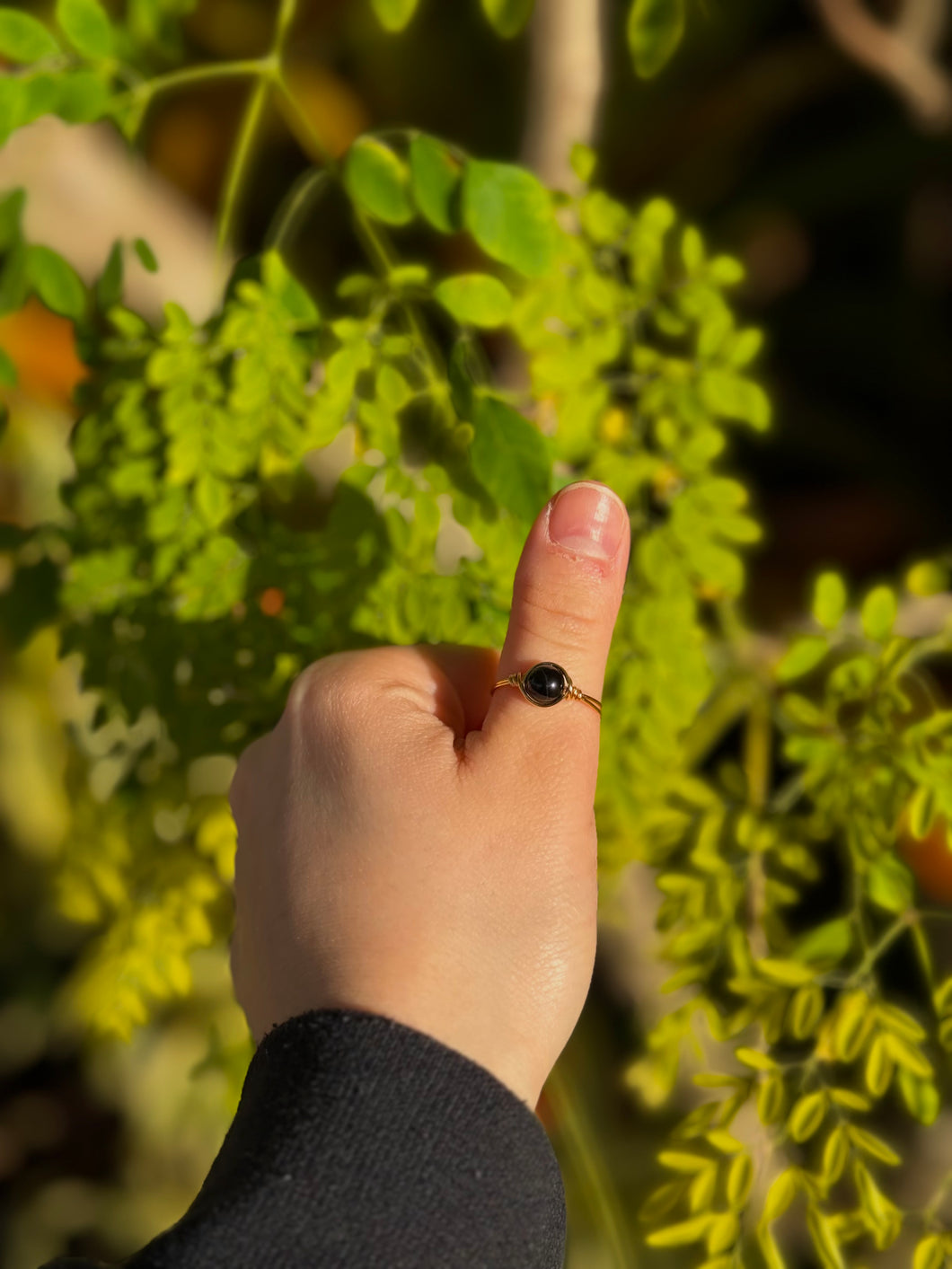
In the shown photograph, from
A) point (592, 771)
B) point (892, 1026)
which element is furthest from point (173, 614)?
point (892, 1026)

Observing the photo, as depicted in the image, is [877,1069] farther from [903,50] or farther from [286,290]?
[903,50]

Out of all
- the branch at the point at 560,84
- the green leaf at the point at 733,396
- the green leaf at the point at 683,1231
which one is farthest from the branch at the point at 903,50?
the green leaf at the point at 683,1231

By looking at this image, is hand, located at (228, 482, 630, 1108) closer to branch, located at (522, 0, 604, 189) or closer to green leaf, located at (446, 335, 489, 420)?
green leaf, located at (446, 335, 489, 420)

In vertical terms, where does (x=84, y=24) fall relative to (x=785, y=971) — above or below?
above

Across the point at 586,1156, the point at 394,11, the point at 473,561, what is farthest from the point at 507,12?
the point at 586,1156

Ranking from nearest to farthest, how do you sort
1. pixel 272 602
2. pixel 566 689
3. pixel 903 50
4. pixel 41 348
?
pixel 566 689
pixel 272 602
pixel 903 50
pixel 41 348

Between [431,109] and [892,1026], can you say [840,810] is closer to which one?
[892,1026]
